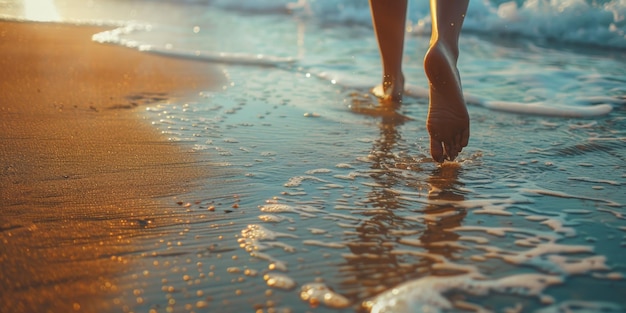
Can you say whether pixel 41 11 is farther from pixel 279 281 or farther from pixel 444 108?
pixel 279 281

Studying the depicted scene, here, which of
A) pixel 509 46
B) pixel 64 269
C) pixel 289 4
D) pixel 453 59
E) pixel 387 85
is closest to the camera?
pixel 64 269

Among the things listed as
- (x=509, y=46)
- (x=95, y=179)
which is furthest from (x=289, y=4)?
(x=95, y=179)

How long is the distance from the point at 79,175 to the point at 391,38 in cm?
152

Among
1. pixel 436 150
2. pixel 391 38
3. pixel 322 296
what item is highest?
pixel 391 38

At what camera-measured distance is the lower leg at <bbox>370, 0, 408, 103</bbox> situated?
2.87m

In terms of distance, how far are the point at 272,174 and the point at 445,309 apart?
32.9 inches

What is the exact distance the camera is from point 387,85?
3.06 meters

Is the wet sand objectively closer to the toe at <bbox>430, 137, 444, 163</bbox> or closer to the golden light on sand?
the toe at <bbox>430, 137, 444, 163</bbox>

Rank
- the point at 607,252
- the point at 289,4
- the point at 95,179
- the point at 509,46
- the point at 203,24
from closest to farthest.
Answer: the point at 607,252, the point at 95,179, the point at 509,46, the point at 203,24, the point at 289,4

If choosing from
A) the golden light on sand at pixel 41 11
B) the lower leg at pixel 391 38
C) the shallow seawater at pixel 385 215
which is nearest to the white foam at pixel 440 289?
the shallow seawater at pixel 385 215

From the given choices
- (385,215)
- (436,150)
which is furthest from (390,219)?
(436,150)

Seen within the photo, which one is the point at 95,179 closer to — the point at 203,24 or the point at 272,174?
the point at 272,174

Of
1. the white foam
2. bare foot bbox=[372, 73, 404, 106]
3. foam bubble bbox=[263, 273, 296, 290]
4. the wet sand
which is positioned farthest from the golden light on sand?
the white foam

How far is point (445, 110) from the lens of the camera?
199cm
